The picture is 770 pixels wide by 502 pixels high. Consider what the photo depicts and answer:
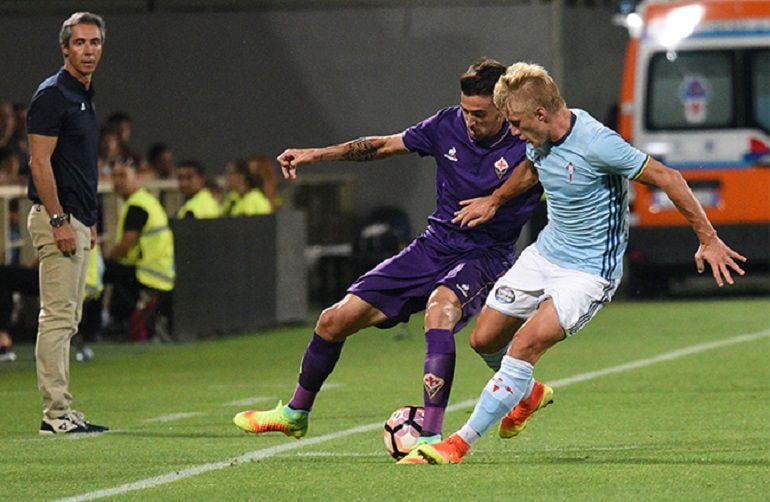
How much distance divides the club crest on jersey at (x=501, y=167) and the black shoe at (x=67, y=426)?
2.73m

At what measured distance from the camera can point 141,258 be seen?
60.1ft

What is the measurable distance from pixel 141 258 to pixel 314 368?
28.0ft

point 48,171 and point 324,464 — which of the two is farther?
point 48,171

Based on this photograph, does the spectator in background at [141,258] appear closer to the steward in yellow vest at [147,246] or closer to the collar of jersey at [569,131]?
the steward in yellow vest at [147,246]

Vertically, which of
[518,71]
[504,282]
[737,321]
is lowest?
[737,321]

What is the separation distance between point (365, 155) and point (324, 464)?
166 centimetres

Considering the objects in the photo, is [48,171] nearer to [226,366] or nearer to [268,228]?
[226,366]

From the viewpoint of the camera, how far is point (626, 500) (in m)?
7.84

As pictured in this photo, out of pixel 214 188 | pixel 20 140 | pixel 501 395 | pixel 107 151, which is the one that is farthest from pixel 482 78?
pixel 20 140

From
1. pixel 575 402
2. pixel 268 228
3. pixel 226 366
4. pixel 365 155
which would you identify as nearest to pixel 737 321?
pixel 268 228

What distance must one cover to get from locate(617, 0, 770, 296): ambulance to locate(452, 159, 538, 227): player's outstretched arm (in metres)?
13.8

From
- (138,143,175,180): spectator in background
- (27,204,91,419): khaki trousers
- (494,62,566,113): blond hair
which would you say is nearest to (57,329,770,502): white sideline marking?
(27,204,91,419): khaki trousers

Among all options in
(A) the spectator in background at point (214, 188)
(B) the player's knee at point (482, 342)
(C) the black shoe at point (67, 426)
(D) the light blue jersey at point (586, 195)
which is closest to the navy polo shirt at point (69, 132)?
(C) the black shoe at point (67, 426)

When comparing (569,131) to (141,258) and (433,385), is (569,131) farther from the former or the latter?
(141,258)
